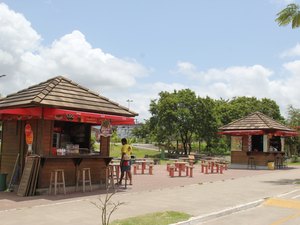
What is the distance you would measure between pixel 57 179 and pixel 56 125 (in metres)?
2.96

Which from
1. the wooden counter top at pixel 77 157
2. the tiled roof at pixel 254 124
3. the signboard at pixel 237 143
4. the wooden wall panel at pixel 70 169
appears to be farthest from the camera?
the signboard at pixel 237 143

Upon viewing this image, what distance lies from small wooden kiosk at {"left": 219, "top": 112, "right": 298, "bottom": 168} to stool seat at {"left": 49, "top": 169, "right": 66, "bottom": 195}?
773 inches

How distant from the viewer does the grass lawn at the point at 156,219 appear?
8462 mm

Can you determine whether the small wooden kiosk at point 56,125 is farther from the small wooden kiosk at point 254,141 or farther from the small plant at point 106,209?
the small wooden kiosk at point 254,141

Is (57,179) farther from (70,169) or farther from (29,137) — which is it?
(29,137)

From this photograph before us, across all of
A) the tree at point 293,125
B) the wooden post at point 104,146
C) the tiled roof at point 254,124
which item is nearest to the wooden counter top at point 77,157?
the wooden post at point 104,146

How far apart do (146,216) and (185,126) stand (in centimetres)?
3627

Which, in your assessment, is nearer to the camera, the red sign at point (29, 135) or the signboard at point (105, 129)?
the red sign at point (29, 135)

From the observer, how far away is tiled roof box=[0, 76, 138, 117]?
13242 mm

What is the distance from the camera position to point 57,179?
1373cm

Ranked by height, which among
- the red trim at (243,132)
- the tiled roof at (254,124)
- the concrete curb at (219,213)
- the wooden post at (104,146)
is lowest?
the concrete curb at (219,213)

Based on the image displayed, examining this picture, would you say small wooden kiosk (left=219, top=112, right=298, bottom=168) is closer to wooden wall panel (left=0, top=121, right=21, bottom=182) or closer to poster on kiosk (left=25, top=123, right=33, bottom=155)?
wooden wall panel (left=0, top=121, right=21, bottom=182)

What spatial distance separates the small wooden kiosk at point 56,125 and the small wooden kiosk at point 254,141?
16.7 metres

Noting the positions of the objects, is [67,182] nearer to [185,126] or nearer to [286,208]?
[286,208]
